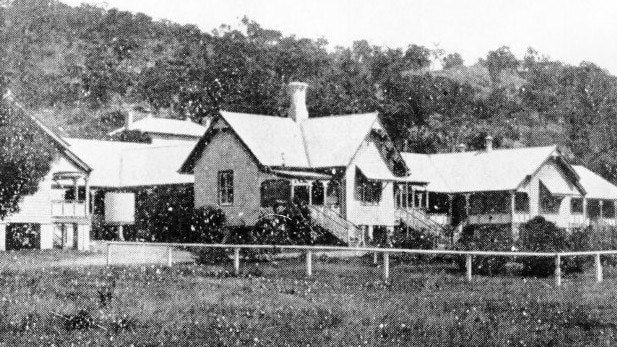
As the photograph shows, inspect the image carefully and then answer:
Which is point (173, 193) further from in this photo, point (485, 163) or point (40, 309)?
point (40, 309)

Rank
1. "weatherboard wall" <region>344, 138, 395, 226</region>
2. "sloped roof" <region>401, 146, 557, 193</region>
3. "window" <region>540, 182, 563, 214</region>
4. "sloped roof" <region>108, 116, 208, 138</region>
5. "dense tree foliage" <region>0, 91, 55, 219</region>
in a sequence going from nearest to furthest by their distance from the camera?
"dense tree foliage" <region>0, 91, 55, 219</region> → "weatherboard wall" <region>344, 138, 395, 226</region> → "sloped roof" <region>401, 146, 557, 193</region> → "window" <region>540, 182, 563, 214</region> → "sloped roof" <region>108, 116, 208, 138</region>

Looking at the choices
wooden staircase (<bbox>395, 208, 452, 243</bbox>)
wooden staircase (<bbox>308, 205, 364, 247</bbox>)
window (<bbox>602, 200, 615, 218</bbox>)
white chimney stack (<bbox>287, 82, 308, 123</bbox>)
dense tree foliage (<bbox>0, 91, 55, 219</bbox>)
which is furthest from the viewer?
window (<bbox>602, 200, 615, 218</bbox>)

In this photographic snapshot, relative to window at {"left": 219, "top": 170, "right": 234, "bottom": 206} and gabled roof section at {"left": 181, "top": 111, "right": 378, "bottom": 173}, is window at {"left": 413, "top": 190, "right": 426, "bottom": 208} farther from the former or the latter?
window at {"left": 219, "top": 170, "right": 234, "bottom": 206}

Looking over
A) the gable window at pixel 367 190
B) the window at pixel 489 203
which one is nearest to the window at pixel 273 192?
the gable window at pixel 367 190

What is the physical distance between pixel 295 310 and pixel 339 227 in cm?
2540

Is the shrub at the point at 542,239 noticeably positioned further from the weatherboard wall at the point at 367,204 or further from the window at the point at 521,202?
the window at the point at 521,202

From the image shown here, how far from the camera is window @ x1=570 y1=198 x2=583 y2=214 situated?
2394 inches

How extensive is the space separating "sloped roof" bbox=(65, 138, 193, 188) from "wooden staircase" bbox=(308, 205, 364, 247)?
10861 millimetres

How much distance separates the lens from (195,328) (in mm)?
13000

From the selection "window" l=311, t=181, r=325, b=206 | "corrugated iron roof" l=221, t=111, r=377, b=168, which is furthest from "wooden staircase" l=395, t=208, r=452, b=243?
"corrugated iron roof" l=221, t=111, r=377, b=168

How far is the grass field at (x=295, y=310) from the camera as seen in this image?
1242 cm

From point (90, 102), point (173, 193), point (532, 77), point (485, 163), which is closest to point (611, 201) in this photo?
point (485, 163)

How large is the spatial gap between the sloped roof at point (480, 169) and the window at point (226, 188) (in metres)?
13.1

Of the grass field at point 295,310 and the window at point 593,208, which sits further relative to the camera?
the window at point 593,208
